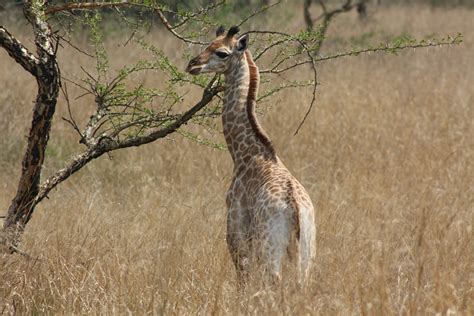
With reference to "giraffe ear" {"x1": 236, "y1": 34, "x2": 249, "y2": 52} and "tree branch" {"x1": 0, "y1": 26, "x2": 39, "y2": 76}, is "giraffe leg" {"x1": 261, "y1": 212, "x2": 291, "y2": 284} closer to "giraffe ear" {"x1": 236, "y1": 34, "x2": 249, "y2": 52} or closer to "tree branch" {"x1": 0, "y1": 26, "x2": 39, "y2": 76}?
"giraffe ear" {"x1": 236, "y1": 34, "x2": 249, "y2": 52}

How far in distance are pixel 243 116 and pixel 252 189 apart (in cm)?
52

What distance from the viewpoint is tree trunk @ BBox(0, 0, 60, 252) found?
4590 mm

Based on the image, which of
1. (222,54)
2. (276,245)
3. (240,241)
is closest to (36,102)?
(222,54)

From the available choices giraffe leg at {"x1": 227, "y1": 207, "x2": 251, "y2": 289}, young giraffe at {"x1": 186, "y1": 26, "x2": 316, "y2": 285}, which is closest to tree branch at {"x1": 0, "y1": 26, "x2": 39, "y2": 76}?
young giraffe at {"x1": 186, "y1": 26, "x2": 316, "y2": 285}

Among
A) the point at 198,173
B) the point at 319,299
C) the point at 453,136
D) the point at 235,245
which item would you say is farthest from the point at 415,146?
the point at 319,299

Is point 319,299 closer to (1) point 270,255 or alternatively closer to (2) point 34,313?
(1) point 270,255

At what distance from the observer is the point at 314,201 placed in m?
6.66

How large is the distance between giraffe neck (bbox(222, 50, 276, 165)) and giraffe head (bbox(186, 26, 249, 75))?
5 centimetres

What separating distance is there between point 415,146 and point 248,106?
11.8 feet

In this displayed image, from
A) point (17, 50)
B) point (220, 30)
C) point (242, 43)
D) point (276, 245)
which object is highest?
point (220, 30)

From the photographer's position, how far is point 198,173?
7.64m

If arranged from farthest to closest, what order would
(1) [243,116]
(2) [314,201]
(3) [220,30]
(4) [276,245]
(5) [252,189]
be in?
(2) [314,201], (3) [220,30], (1) [243,116], (5) [252,189], (4) [276,245]

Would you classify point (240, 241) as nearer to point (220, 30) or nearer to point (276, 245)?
point (276, 245)

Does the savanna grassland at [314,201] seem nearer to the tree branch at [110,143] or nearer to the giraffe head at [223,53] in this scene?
the tree branch at [110,143]
